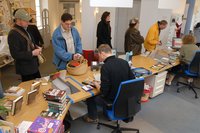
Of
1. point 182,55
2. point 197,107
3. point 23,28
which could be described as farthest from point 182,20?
point 23,28

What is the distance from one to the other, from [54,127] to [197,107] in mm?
2936

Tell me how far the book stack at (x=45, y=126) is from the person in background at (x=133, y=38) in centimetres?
305

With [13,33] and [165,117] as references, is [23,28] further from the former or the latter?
[165,117]

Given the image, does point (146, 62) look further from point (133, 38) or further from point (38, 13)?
point (38, 13)

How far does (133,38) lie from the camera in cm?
416

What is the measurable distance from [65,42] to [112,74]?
39.2 inches

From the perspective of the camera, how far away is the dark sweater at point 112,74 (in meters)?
2.11

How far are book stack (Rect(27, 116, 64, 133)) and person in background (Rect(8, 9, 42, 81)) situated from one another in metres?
1.11

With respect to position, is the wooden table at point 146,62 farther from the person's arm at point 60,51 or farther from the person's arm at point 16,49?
the person's arm at point 16,49

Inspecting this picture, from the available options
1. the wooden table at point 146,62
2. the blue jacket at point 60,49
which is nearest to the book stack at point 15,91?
the blue jacket at point 60,49

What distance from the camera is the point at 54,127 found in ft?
4.88

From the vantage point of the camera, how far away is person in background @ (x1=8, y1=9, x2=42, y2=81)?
2.31 metres

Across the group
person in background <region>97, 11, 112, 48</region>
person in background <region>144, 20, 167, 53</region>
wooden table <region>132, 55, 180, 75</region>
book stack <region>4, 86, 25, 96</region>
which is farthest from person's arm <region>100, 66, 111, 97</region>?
person in background <region>144, 20, 167, 53</region>

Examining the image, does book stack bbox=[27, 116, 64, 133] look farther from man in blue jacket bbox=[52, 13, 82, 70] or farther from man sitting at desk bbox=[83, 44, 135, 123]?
man in blue jacket bbox=[52, 13, 82, 70]
